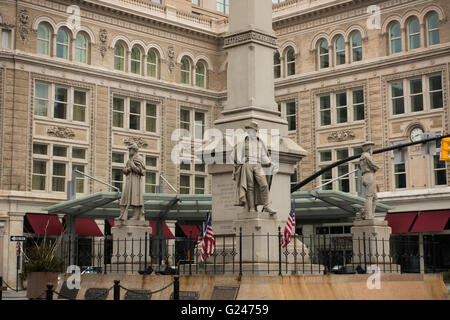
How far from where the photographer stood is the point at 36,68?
4662cm

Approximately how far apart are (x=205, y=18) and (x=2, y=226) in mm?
22602

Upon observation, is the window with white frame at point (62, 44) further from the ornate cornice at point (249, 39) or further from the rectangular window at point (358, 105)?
the ornate cornice at point (249, 39)

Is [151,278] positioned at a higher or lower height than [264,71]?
lower

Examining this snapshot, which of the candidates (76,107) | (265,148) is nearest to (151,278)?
(265,148)

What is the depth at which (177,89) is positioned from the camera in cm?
5372

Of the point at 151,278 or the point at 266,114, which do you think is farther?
the point at 266,114

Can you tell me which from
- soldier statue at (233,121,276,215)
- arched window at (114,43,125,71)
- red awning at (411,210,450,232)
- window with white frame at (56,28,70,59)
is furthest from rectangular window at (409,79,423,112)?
soldier statue at (233,121,276,215)

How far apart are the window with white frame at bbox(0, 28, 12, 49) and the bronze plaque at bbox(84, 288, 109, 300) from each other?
30302 millimetres

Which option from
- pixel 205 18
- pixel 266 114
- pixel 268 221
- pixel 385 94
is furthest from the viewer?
pixel 205 18

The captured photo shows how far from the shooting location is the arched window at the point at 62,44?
158 feet

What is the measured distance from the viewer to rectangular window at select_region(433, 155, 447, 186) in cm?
4434

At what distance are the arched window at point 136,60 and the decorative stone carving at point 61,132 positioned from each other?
7.05 meters

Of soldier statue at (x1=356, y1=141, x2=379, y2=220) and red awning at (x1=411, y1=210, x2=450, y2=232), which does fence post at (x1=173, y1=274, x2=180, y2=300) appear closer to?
soldier statue at (x1=356, y1=141, x2=379, y2=220)

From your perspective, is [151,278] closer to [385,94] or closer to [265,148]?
[265,148]
